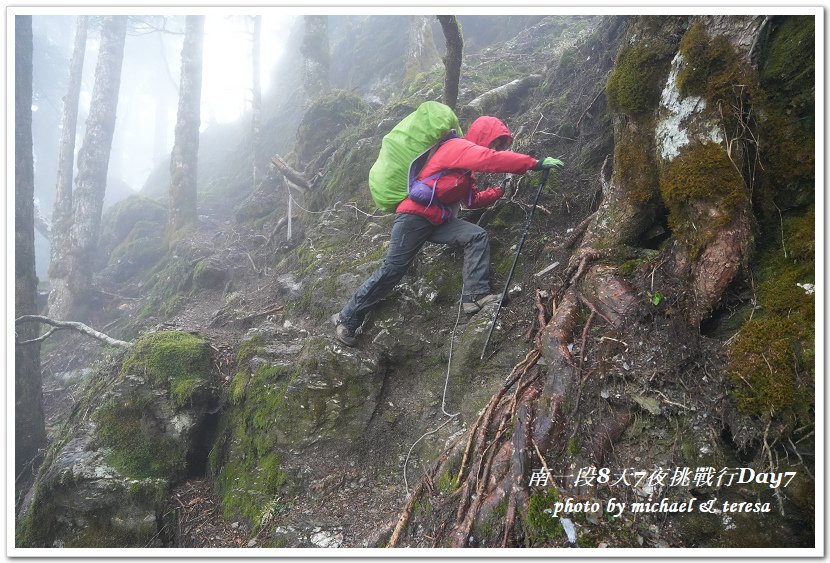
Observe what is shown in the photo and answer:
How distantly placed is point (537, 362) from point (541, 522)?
125 centimetres

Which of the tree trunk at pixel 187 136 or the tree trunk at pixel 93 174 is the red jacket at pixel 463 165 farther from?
the tree trunk at pixel 93 174

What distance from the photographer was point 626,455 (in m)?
2.79

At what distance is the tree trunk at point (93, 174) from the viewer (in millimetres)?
12375

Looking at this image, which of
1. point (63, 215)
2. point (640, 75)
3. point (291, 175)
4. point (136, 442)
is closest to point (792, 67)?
point (640, 75)

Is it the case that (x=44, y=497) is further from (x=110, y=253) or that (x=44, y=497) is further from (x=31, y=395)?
(x=110, y=253)

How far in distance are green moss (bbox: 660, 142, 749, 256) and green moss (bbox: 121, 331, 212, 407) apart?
5503 millimetres

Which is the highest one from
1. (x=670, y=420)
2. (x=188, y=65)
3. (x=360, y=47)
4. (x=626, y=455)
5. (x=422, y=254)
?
(x=360, y=47)

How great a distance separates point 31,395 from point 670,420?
377 inches

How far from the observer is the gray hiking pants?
482 cm

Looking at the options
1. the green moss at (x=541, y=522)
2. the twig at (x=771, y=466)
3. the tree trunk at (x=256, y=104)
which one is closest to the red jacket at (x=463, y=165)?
the twig at (x=771, y=466)

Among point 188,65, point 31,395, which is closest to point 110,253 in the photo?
point 188,65

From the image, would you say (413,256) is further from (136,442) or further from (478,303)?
(136,442)

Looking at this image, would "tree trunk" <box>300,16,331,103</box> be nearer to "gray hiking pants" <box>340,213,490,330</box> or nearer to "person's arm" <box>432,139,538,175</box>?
"gray hiking pants" <box>340,213,490,330</box>

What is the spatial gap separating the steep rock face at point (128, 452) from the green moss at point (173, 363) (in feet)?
0.04
